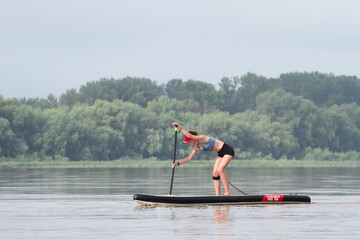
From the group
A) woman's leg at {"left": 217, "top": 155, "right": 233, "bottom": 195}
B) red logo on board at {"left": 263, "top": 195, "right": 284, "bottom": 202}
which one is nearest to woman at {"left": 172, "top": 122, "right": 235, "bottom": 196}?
woman's leg at {"left": 217, "top": 155, "right": 233, "bottom": 195}

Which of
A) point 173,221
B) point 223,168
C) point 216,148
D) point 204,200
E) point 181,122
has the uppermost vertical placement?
point 181,122

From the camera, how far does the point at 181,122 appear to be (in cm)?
12044

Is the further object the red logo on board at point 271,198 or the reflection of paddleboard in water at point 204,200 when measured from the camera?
the red logo on board at point 271,198

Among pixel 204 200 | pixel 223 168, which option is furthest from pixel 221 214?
pixel 223 168

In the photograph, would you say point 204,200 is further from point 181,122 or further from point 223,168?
point 181,122

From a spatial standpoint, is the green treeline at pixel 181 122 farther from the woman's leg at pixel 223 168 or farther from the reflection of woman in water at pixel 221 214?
the reflection of woman in water at pixel 221 214

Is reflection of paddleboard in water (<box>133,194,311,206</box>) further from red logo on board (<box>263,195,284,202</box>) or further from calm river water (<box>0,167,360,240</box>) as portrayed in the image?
calm river water (<box>0,167,360,240</box>)

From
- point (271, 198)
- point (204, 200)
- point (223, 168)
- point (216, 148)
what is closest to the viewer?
point (204, 200)

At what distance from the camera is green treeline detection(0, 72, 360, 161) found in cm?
9575

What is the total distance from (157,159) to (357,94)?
66.0m

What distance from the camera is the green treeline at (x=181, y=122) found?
95.8 meters

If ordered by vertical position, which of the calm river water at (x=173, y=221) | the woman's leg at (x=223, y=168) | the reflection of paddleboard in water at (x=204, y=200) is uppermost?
the woman's leg at (x=223, y=168)

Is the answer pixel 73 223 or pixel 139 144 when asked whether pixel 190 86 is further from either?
pixel 73 223

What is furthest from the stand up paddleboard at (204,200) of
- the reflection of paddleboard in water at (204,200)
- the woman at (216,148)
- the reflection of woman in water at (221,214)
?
the woman at (216,148)
